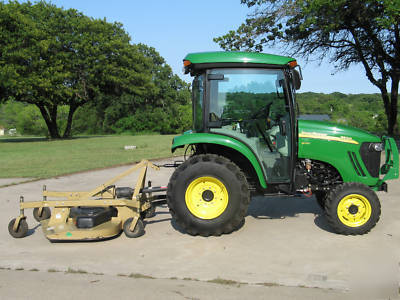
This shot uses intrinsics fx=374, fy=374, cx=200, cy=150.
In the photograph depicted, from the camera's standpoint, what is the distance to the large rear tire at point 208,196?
15.7 feet

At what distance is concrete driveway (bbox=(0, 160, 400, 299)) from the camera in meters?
3.61

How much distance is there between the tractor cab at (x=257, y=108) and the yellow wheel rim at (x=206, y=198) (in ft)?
2.11

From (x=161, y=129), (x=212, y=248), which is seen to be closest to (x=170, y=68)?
(x=161, y=129)

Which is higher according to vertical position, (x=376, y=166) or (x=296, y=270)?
(x=376, y=166)

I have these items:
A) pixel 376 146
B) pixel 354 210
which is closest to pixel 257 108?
pixel 376 146

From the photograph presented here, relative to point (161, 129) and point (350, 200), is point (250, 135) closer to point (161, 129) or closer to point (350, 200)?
point (350, 200)

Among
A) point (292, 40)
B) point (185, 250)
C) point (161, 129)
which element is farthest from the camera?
point (161, 129)

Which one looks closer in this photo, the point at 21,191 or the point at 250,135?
the point at 250,135

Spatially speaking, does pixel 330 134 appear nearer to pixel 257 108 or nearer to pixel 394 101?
pixel 257 108

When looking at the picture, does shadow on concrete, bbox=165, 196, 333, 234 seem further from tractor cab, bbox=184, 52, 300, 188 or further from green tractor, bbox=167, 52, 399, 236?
tractor cab, bbox=184, 52, 300, 188

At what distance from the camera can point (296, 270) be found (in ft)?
12.4

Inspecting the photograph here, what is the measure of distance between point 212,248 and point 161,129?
5670cm

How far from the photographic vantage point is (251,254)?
4.25m

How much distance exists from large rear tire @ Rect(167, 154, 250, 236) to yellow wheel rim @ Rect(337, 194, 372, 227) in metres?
1.23
